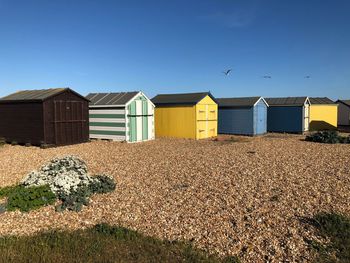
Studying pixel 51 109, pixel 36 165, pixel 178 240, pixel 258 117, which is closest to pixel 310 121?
pixel 258 117

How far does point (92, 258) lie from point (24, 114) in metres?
16.0

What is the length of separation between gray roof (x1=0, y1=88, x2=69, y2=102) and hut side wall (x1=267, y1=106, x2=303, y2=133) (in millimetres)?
18865

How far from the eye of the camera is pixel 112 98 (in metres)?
22.3

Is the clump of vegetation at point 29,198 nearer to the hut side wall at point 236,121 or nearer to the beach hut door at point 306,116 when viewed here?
the hut side wall at point 236,121

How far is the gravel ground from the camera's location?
6.02 metres

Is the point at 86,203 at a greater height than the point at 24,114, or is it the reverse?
the point at 24,114

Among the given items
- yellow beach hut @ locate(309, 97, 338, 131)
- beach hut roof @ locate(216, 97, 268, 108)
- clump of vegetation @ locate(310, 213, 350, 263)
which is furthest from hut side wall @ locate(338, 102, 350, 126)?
clump of vegetation @ locate(310, 213, 350, 263)

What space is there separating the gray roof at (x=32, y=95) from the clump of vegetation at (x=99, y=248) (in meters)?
13.5

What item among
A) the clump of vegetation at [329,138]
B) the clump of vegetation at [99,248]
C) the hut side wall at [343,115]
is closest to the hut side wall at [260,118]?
the clump of vegetation at [329,138]

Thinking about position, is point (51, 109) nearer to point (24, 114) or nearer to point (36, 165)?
point (24, 114)

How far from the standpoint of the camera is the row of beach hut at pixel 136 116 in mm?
18719

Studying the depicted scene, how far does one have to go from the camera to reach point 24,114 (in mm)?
18891

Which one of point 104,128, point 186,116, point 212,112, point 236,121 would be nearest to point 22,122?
point 104,128

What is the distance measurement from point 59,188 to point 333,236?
646 centimetres
